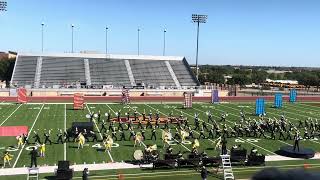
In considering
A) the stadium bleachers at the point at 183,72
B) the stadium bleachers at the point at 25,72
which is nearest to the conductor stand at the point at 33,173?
the stadium bleachers at the point at 25,72

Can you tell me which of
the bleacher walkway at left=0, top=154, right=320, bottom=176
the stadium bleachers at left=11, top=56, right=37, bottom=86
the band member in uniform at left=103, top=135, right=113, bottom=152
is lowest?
the bleacher walkway at left=0, top=154, right=320, bottom=176

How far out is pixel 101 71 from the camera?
7150 centimetres

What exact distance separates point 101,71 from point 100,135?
45386 millimetres

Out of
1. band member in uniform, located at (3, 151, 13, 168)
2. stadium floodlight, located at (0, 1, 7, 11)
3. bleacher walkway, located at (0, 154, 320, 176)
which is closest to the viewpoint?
bleacher walkway, located at (0, 154, 320, 176)

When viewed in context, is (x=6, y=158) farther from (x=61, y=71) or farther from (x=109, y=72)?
(x=109, y=72)

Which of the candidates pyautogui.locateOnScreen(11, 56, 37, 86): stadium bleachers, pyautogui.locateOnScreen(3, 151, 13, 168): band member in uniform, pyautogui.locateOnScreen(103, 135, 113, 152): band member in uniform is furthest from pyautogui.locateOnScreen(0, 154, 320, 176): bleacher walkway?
pyautogui.locateOnScreen(11, 56, 37, 86): stadium bleachers

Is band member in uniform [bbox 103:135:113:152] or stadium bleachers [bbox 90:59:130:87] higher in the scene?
stadium bleachers [bbox 90:59:130:87]

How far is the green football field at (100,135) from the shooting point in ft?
67.4

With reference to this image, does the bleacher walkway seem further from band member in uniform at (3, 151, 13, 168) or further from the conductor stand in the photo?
the conductor stand

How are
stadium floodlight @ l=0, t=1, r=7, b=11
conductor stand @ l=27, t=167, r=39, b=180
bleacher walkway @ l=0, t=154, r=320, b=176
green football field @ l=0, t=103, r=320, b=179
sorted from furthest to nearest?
stadium floodlight @ l=0, t=1, r=7, b=11 < green football field @ l=0, t=103, r=320, b=179 < bleacher walkway @ l=0, t=154, r=320, b=176 < conductor stand @ l=27, t=167, r=39, b=180

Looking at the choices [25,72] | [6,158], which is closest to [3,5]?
[25,72]

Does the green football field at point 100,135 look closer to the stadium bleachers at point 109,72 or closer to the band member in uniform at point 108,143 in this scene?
the band member in uniform at point 108,143

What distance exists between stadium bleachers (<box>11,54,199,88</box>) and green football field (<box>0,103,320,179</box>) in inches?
890

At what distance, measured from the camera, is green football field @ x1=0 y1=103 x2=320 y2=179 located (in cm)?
2054
